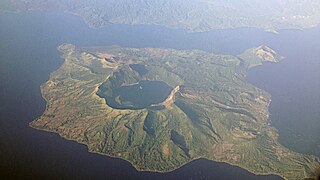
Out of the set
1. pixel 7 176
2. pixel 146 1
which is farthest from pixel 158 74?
pixel 146 1

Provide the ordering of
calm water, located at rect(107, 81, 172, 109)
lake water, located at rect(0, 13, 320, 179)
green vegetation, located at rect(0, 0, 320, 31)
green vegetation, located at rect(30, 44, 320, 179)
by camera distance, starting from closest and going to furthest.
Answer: lake water, located at rect(0, 13, 320, 179)
green vegetation, located at rect(30, 44, 320, 179)
calm water, located at rect(107, 81, 172, 109)
green vegetation, located at rect(0, 0, 320, 31)

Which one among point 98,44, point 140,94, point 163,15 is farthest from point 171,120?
point 163,15

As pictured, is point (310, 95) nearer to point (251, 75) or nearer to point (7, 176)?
point (251, 75)

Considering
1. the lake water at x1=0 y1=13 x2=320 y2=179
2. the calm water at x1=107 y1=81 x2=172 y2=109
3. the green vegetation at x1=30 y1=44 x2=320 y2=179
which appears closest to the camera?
the lake water at x1=0 y1=13 x2=320 y2=179

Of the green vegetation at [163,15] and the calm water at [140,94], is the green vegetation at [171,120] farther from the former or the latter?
the green vegetation at [163,15]

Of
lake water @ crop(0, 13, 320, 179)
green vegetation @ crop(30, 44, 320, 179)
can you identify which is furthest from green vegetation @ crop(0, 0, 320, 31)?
green vegetation @ crop(30, 44, 320, 179)

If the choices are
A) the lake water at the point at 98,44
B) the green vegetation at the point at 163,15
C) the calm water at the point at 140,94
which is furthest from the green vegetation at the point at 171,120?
the green vegetation at the point at 163,15

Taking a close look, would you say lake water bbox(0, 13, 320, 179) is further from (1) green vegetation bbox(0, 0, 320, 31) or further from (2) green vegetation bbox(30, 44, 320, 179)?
(1) green vegetation bbox(0, 0, 320, 31)
